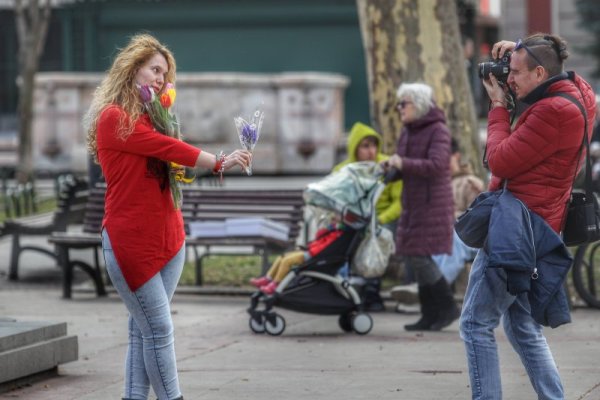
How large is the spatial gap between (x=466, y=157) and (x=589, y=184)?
670 cm

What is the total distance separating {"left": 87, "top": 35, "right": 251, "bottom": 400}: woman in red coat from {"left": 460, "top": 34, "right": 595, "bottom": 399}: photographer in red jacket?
110cm

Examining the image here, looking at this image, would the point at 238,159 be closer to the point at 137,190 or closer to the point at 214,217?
the point at 137,190

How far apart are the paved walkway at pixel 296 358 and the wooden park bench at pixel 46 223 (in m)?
1.83

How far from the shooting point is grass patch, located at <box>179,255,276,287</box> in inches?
523

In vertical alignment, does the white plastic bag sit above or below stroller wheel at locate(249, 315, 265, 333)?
above

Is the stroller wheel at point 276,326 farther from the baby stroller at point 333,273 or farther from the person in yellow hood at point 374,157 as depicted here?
the person in yellow hood at point 374,157

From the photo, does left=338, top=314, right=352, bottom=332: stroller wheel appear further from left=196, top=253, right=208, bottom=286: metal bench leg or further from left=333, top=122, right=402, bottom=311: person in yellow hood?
left=196, top=253, right=208, bottom=286: metal bench leg

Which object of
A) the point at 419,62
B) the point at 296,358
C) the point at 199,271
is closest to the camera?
the point at 296,358

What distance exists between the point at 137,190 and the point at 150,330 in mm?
620

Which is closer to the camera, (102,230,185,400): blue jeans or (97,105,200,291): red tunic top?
(97,105,200,291): red tunic top

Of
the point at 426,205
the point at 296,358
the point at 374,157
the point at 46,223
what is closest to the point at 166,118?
the point at 296,358

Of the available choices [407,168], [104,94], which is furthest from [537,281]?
[407,168]

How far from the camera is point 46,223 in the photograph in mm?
14242

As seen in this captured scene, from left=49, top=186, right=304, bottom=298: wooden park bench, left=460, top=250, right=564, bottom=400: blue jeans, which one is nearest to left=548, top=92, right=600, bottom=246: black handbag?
left=460, top=250, right=564, bottom=400: blue jeans
